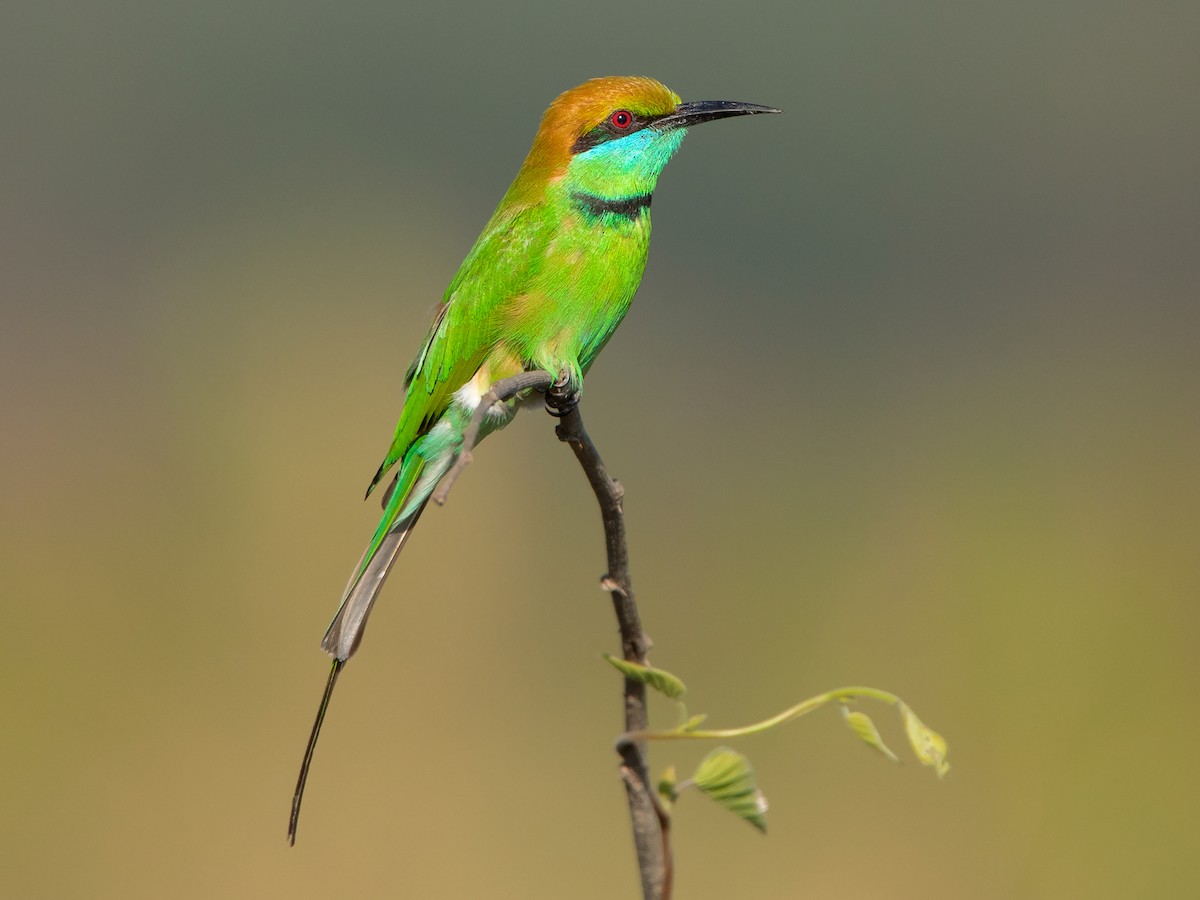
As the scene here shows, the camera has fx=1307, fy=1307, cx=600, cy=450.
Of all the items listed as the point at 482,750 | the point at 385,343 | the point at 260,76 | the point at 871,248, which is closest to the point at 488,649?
the point at 482,750

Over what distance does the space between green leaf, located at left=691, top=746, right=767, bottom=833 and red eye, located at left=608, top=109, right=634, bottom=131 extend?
1.10 meters

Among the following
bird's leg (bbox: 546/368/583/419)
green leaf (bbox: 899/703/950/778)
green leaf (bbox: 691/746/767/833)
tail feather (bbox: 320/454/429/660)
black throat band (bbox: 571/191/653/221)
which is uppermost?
black throat band (bbox: 571/191/653/221)

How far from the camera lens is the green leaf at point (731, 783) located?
1.85 ft

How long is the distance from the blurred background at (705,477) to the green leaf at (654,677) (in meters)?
1.56

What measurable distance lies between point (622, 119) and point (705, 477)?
215 cm

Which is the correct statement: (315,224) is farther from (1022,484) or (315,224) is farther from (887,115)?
(887,115)

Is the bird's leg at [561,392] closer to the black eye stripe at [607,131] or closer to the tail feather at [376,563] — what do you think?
the tail feather at [376,563]

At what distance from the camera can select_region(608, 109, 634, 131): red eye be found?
1.54 meters

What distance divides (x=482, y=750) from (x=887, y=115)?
4.68m

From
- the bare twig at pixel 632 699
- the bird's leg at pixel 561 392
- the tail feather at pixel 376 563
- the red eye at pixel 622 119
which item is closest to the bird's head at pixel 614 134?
the red eye at pixel 622 119

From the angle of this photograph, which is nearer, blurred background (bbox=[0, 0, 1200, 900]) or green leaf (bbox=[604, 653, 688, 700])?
green leaf (bbox=[604, 653, 688, 700])

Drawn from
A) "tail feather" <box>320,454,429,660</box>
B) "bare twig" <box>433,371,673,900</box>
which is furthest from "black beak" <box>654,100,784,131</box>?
"bare twig" <box>433,371,673,900</box>

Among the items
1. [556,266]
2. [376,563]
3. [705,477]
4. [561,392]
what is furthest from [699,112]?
[705,477]

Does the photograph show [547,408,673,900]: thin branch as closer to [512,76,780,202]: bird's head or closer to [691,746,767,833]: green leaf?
[691,746,767,833]: green leaf
